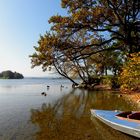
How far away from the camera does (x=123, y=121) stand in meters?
13.4

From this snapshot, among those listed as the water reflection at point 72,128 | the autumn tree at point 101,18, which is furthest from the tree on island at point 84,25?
the water reflection at point 72,128

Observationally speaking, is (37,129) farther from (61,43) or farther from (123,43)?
(123,43)

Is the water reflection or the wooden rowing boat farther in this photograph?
the water reflection

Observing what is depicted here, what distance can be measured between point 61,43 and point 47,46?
152cm

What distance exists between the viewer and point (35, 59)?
2528 cm

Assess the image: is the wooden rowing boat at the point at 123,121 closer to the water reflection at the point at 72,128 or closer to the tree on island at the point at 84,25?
the water reflection at the point at 72,128

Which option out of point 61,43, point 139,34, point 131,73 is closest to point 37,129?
point 131,73

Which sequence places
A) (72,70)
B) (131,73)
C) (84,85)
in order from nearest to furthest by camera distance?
1. (131,73)
2. (84,85)
3. (72,70)

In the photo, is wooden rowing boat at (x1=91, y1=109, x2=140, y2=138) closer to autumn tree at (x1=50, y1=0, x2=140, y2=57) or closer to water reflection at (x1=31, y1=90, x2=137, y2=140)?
water reflection at (x1=31, y1=90, x2=137, y2=140)

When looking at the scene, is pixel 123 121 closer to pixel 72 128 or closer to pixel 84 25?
pixel 72 128

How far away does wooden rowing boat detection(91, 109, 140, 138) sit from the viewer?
12.0 meters

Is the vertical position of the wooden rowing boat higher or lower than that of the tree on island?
lower

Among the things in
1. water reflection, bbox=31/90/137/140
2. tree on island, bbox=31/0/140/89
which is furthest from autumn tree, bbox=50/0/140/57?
water reflection, bbox=31/90/137/140

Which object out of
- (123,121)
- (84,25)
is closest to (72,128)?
(123,121)
